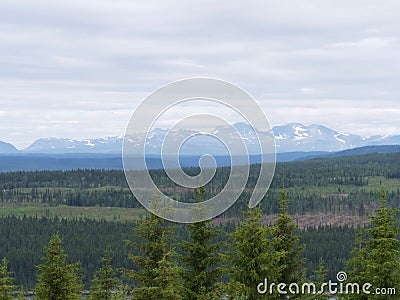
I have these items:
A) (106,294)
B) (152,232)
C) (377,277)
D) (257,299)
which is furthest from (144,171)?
(106,294)

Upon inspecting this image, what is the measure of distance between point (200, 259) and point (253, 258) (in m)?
4.34

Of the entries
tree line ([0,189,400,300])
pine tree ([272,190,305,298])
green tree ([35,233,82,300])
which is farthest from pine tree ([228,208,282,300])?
green tree ([35,233,82,300])

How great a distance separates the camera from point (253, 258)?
28.5m

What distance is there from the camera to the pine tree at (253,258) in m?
28.3

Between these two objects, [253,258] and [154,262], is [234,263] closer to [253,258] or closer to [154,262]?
[253,258]

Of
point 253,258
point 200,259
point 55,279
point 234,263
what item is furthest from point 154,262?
point 253,258

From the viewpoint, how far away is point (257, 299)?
28719mm

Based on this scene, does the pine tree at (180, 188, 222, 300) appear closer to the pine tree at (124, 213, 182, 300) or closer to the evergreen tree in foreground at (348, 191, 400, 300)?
the pine tree at (124, 213, 182, 300)

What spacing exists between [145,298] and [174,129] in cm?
982

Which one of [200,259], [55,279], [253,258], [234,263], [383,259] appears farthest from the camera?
[200,259]

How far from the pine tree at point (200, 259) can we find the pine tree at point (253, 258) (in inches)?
111

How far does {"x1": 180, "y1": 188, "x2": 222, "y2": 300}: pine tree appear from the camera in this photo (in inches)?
1243

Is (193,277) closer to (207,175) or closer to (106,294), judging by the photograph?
(207,175)

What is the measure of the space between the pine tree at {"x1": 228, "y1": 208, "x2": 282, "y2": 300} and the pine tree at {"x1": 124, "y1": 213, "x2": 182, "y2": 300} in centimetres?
336
